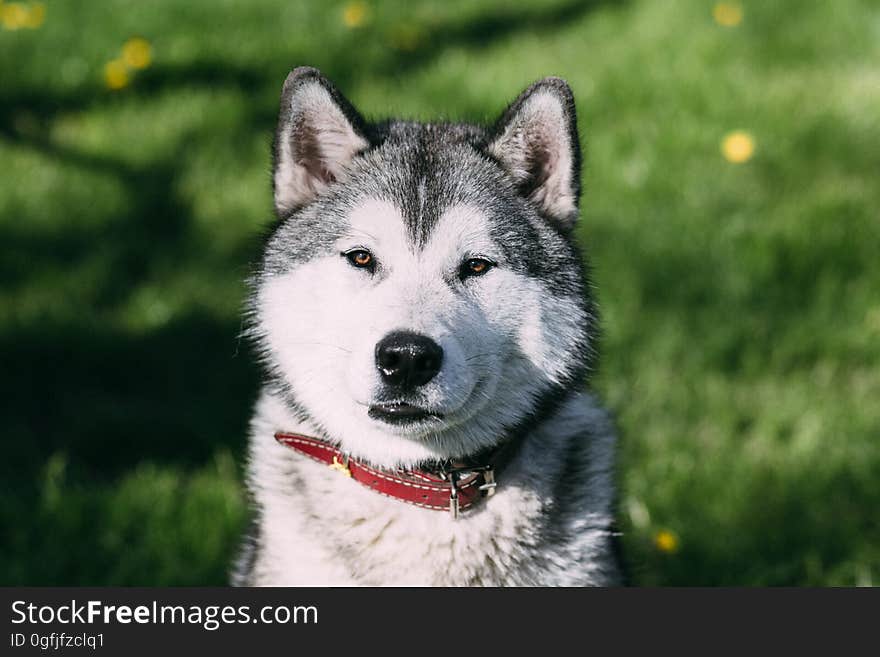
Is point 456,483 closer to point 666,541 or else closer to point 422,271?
point 422,271

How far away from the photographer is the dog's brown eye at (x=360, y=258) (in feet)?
8.91

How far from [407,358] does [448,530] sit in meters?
0.65

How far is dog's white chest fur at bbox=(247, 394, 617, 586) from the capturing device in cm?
276

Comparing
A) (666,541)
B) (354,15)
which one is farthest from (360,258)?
(354,15)

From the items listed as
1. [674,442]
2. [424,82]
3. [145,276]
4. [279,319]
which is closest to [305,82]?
[279,319]

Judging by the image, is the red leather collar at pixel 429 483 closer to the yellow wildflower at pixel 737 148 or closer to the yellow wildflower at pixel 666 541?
the yellow wildflower at pixel 666 541

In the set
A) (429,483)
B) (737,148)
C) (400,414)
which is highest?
(737,148)

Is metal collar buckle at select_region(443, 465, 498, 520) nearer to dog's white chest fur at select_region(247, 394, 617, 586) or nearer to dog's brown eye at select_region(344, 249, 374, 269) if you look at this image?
dog's white chest fur at select_region(247, 394, 617, 586)

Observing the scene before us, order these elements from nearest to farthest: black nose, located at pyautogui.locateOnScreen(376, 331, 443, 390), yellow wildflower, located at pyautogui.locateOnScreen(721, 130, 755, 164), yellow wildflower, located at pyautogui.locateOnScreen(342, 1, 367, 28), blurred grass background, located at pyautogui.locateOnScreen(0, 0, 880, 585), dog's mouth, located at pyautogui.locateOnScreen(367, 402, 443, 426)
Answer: black nose, located at pyautogui.locateOnScreen(376, 331, 443, 390) < dog's mouth, located at pyautogui.locateOnScreen(367, 402, 443, 426) < blurred grass background, located at pyautogui.locateOnScreen(0, 0, 880, 585) < yellow wildflower, located at pyautogui.locateOnScreen(721, 130, 755, 164) < yellow wildflower, located at pyautogui.locateOnScreen(342, 1, 367, 28)

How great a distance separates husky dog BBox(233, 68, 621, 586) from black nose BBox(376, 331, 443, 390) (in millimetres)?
130

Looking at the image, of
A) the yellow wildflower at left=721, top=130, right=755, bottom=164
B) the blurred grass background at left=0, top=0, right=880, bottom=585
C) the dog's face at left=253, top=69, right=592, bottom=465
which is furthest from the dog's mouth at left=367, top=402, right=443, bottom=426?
the yellow wildflower at left=721, top=130, right=755, bottom=164

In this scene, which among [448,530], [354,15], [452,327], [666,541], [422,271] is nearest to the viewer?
[452,327]

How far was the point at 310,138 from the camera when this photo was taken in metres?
2.90

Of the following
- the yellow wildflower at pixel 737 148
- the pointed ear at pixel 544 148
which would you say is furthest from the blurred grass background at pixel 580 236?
the pointed ear at pixel 544 148
